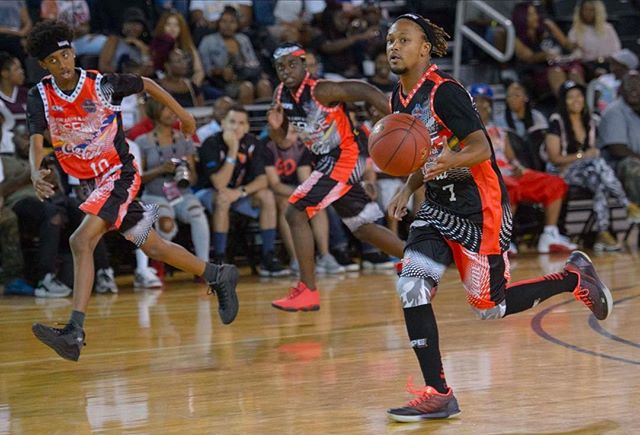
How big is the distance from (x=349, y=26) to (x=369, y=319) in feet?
21.2

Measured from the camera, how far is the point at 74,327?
6277 mm

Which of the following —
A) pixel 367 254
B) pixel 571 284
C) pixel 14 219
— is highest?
pixel 571 284

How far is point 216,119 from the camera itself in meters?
10.9

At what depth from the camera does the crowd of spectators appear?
1002cm

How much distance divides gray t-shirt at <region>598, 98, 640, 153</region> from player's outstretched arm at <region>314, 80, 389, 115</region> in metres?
5.26

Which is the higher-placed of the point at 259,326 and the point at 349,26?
the point at 349,26

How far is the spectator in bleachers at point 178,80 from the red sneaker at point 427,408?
276 inches

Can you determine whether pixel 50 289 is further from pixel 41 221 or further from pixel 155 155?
pixel 155 155

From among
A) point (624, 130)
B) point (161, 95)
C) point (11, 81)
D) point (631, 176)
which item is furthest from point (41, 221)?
point (624, 130)

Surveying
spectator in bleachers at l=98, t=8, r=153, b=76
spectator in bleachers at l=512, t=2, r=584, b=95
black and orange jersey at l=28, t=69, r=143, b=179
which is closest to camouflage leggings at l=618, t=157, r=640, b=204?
spectator in bleachers at l=512, t=2, r=584, b=95

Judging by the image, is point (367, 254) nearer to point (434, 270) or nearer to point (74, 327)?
point (74, 327)

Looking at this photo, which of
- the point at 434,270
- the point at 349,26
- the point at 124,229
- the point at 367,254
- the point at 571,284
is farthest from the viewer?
the point at 349,26

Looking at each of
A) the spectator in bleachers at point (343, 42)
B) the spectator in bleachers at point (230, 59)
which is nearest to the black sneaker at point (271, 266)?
the spectator in bleachers at point (230, 59)

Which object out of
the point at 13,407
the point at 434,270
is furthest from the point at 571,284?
the point at 13,407
